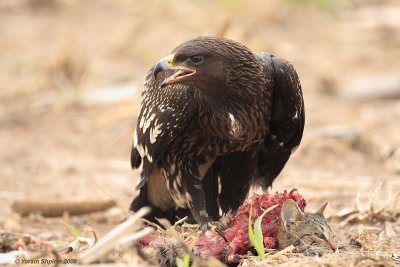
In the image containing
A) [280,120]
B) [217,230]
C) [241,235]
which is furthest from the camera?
[280,120]

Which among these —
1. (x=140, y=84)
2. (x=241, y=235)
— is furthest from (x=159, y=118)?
(x=140, y=84)

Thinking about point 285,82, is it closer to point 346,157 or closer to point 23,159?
point 346,157

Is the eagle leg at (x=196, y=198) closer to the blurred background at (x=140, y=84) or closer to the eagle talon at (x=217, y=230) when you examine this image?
the eagle talon at (x=217, y=230)

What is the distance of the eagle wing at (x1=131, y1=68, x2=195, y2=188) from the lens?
606cm

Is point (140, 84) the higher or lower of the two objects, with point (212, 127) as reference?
lower

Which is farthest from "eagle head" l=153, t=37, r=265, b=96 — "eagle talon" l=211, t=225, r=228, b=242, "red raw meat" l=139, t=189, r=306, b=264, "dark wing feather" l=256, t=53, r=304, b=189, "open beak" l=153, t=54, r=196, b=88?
"eagle talon" l=211, t=225, r=228, b=242

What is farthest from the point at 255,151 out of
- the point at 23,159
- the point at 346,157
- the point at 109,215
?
the point at 23,159

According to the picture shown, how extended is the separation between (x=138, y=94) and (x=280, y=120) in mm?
5336

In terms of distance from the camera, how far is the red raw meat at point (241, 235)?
18.2ft

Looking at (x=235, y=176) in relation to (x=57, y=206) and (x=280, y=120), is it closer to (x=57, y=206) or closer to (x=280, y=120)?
(x=280, y=120)

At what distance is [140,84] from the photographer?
1214 cm

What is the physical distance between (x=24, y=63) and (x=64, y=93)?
2.40 m

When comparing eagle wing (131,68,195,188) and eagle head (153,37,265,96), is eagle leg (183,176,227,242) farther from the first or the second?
eagle head (153,37,265,96)

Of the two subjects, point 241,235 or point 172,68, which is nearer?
point 241,235
